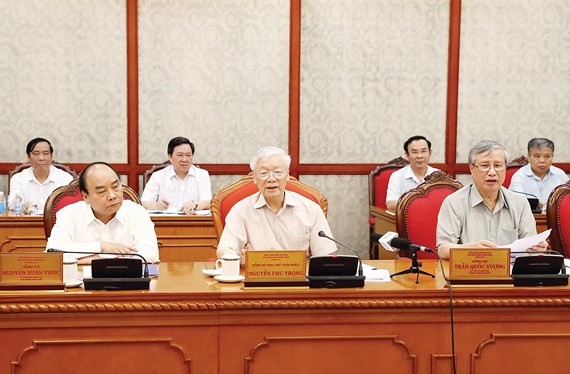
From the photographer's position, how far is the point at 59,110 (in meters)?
6.41

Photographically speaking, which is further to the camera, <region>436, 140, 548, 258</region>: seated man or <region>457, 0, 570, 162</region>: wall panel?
<region>457, 0, 570, 162</region>: wall panel

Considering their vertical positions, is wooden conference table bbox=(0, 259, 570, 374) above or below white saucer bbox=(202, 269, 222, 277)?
below

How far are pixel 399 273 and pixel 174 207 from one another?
335 centimetres

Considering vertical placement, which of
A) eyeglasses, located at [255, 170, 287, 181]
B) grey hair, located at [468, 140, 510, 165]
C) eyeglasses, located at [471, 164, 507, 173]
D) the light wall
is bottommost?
eyeglasses, located at [255, 170, 287, 181]

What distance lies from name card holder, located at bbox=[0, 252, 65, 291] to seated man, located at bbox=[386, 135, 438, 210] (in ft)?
12.7

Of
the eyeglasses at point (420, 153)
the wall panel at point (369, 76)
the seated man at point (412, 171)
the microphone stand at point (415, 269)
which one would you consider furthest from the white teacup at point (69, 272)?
the wall panel at point (369, 76)

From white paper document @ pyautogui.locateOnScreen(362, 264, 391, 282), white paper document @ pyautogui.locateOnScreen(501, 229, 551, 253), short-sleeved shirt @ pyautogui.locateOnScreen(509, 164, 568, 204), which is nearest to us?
white paper document @ pyautogui.locateOnScreen(362, 264, 391, 282)

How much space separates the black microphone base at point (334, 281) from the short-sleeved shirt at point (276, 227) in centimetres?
80

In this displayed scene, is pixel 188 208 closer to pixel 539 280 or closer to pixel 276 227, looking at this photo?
pixel 276 227

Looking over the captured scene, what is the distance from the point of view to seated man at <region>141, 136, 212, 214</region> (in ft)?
19.2

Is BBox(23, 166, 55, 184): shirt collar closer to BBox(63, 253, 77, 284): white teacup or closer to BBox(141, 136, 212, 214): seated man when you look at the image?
BBox(141, 136, 212, 214): seated man

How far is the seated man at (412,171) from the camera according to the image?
6.09 m

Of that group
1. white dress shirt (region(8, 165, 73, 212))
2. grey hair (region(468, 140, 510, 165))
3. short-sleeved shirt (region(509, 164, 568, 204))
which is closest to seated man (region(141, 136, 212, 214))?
white dress shirt (region(8, 165, 73, 212))

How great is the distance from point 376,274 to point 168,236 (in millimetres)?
2360
